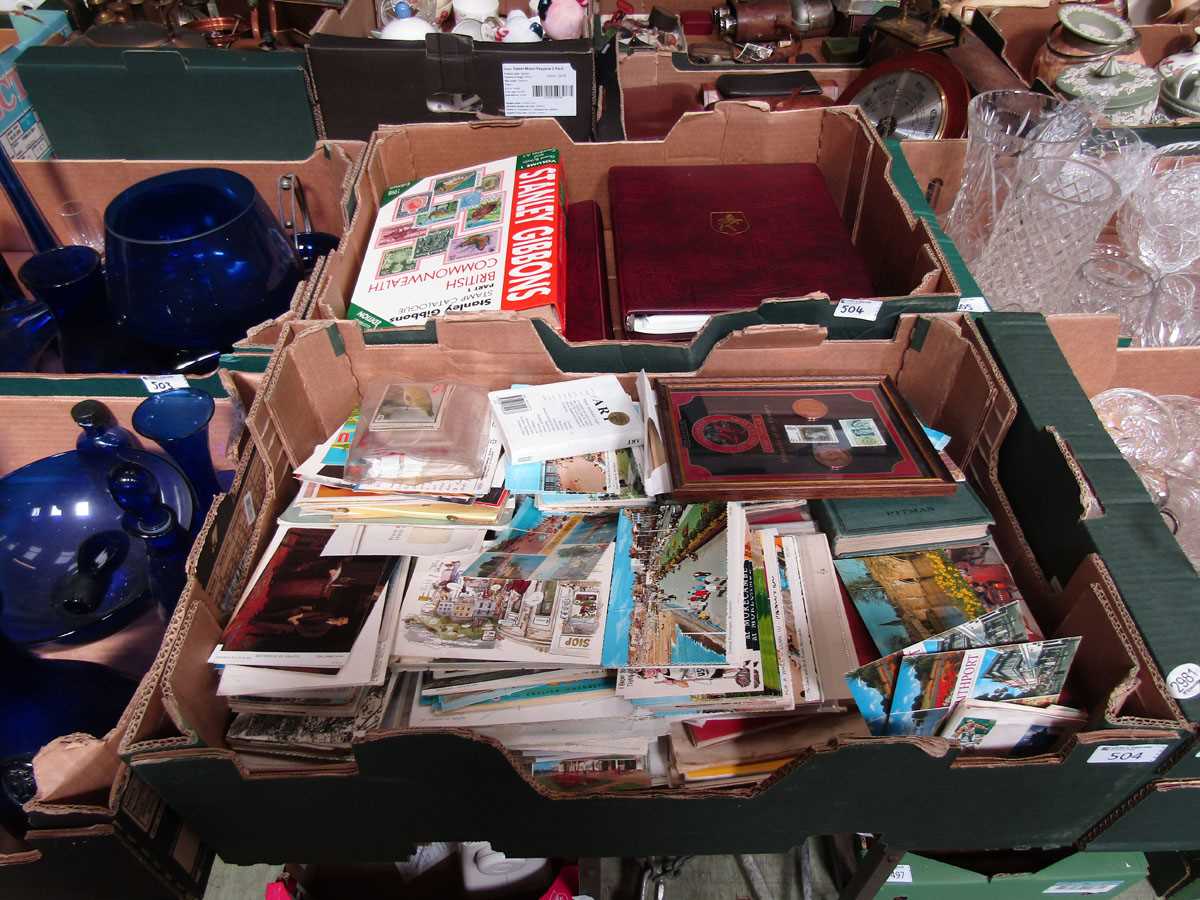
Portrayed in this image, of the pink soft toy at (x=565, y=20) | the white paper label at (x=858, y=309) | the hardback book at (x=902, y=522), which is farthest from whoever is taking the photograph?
the pink soft toy at (x=565, y=20)

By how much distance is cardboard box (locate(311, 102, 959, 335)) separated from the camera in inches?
52.8

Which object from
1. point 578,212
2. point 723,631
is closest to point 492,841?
point 723,631

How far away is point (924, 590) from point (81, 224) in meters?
1.69

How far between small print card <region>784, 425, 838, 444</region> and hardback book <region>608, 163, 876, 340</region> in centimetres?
25

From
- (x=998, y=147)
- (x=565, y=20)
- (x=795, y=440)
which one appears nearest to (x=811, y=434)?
(x=795, y=440)

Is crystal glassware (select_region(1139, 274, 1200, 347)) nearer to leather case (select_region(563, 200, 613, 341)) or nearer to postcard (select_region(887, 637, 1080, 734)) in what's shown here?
postcard (select_region(887, 637, 1080, 734))

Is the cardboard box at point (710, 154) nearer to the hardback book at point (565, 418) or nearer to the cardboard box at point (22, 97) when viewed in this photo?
the hardback book at point (565, 418)

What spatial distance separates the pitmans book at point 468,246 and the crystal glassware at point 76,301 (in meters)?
→ 0.40

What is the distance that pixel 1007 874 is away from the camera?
117 cm

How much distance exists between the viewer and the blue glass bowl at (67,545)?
0.97 meters

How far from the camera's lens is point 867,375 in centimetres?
112

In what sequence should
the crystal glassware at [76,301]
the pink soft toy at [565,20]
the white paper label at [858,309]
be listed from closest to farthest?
1. the white paper label at [858,309]
2. the crystal glassware at [76,301]
3. the pink soft toy at [565,20]

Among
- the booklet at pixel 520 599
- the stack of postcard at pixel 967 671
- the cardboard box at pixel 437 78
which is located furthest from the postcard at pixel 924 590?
the cardboard box at pixel 437 78

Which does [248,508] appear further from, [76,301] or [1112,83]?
[1112,83]
